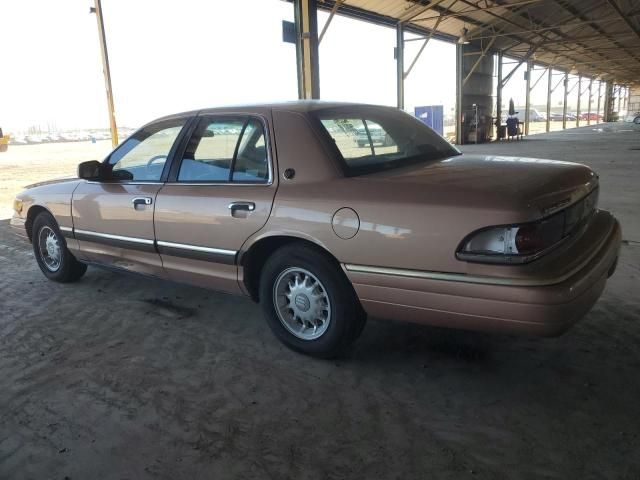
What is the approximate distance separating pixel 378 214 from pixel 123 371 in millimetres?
1765

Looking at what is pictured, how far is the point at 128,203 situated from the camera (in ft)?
12.2

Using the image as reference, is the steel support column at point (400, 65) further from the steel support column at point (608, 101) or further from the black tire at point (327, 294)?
the steel support column at point (608, 101)

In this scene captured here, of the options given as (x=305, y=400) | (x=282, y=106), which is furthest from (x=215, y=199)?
(x=305, y=400)

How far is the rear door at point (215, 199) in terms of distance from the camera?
306cm

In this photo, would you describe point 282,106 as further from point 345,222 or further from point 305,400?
point 305,400

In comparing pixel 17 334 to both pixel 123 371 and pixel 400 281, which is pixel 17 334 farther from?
pixel 400 281

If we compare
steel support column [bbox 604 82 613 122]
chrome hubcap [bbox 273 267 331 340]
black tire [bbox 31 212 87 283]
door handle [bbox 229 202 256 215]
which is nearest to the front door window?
door handle [bbox 229 202 256 215]

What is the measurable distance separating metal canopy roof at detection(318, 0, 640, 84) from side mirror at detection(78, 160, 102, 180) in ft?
40.1

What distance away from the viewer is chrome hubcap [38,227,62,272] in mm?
4637

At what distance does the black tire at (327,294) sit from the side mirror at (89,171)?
1751 millimetres

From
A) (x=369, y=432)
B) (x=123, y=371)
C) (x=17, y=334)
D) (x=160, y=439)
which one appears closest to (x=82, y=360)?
(x=123, y=371)

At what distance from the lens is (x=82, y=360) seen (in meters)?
3.12

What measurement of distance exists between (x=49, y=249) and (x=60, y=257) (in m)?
0.20

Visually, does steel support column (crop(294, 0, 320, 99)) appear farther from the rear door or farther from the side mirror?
the rear door
